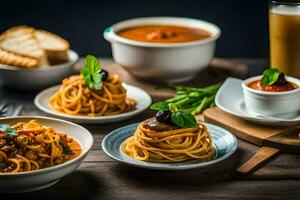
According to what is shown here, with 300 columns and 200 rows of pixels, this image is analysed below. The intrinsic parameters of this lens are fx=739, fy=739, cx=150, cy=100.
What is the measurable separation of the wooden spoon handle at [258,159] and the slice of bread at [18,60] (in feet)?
4.92

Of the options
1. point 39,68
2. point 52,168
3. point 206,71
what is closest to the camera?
point 52,168

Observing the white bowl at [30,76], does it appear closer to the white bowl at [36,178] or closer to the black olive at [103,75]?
the black olive at [103,75]

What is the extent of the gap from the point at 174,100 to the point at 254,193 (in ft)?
3.73

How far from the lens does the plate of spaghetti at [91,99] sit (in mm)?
3551

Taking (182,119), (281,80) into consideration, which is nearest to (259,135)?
(281,80)

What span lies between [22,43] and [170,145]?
1613 mm

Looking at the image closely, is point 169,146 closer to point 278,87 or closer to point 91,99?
point 278,87

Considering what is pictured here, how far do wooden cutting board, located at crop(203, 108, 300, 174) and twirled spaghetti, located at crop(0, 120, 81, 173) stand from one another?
69 cm

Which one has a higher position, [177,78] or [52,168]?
[52,168]

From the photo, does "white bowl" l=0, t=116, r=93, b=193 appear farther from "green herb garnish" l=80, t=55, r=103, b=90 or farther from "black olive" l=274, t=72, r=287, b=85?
"black olive" l=274, t=72, r=287, b=85

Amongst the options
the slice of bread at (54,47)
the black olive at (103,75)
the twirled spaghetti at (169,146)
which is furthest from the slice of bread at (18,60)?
the twirled spaghetti at (169,146)

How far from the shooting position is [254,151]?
3.14m

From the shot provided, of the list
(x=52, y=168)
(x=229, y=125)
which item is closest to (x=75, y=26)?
(x=229, y=125)

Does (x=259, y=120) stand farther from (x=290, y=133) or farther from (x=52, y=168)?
(x=52, y=168)
